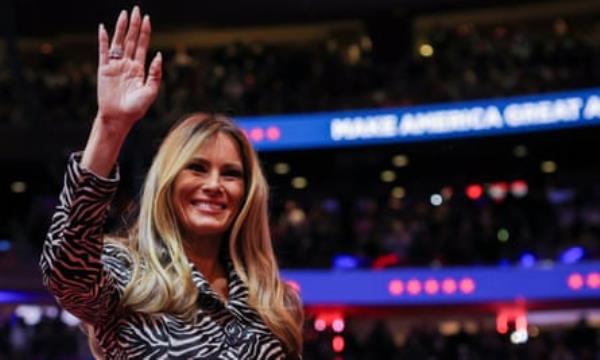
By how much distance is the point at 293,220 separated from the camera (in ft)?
63.6

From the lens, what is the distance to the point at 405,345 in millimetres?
15219

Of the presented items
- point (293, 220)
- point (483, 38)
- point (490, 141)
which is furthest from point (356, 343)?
point (483, 38)

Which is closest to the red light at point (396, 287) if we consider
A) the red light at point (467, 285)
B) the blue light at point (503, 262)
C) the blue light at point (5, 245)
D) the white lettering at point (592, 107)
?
the red light at point (467, 285)

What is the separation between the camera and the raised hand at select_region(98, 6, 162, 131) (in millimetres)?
2041

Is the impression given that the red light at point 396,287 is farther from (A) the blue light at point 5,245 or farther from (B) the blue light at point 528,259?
(A) the blue light at point 5,245

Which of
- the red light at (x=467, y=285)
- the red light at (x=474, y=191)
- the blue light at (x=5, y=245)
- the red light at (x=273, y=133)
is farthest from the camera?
the red light at (x=474, y=191)

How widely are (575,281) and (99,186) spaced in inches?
625

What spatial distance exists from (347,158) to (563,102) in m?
4.68

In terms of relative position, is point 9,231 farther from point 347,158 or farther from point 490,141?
point 490,141

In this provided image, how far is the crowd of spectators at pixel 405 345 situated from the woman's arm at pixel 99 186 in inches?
512

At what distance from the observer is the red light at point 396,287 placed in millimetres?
18062

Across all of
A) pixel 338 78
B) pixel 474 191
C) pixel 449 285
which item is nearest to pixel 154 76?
pixel 449 285

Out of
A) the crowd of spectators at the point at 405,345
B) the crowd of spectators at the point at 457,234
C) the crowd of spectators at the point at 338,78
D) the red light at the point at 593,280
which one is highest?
the crowd of spectators at the point at 338,78

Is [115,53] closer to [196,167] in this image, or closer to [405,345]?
[196,167]
